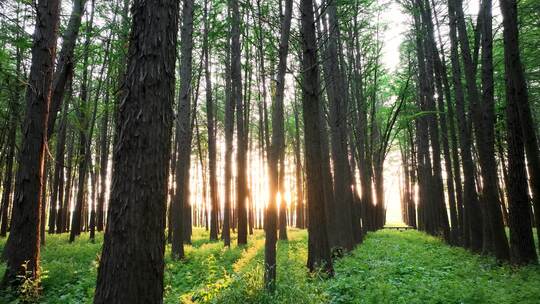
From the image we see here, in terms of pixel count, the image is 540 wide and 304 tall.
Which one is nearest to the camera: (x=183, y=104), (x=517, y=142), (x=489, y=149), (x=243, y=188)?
(x=517, y=142)

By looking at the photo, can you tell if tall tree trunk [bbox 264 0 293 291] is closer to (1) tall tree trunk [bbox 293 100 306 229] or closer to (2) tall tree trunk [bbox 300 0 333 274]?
(2) tall tree trunk [bbox 300 0 333 274]

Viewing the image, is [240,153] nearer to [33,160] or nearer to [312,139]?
[312,139]

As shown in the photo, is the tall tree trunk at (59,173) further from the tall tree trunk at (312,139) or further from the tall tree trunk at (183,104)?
the tall tree trunk at (312,139)

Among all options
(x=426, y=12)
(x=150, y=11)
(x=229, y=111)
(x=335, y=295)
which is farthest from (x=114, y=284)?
(x=426, y=12)

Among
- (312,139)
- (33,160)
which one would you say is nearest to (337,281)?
(312,139)

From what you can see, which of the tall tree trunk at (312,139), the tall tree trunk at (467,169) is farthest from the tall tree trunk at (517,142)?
the tall tree trunk at (312,139)

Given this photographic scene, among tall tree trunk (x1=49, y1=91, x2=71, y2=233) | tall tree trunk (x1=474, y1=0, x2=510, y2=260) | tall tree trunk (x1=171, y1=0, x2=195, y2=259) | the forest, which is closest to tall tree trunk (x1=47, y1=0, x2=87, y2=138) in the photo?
the forest

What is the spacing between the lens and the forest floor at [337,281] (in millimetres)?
5594

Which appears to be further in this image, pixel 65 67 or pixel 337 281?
pixel 65 67

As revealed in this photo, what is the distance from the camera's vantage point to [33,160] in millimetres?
6477

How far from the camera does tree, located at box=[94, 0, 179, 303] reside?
290 cm

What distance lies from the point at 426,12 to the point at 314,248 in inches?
472

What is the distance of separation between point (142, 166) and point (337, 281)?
5.72 metres

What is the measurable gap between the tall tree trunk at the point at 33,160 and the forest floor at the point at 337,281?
54 cm
